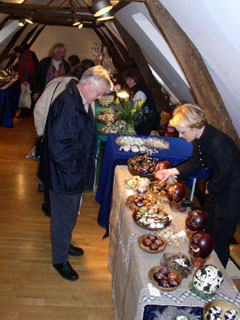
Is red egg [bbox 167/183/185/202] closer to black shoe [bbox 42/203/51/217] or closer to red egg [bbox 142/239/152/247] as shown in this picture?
red egg [bbox 142/239/152/247]

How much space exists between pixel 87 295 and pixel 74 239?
2.12ft

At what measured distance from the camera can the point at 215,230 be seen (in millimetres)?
2186

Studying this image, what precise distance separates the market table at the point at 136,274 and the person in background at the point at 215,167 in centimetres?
34

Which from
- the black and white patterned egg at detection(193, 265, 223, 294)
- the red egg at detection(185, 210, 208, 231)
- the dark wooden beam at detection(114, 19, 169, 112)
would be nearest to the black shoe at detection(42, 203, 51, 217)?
the red egg at detection(185, 210, 208, 231)

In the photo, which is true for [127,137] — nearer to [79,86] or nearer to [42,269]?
[79,86]

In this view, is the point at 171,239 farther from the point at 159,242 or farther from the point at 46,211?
the point at 46,211

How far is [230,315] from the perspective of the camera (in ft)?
3.92

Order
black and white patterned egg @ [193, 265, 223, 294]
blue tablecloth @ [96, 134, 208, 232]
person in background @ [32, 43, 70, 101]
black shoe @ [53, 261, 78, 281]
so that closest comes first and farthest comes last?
black and white patterned egg @ [193, 265, 223, 294] < black shoe @ [53, 261, 78, 281] < blue tablecloth @ [96, 134, 208, 232] < person in background @ [32, 43, 70, 101]

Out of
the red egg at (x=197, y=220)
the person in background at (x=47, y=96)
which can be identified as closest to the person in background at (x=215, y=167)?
the red egg at (x=197, y=220)

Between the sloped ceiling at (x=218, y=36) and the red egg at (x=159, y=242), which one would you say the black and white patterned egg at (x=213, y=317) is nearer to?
the red egg at (x=159, y=242)

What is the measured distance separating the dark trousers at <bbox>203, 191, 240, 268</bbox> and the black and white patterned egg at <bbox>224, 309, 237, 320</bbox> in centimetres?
97

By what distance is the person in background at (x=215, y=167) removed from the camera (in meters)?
1.95

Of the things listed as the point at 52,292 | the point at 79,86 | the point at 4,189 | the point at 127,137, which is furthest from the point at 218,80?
the point at 4,189

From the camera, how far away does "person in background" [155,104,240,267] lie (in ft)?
6.39
